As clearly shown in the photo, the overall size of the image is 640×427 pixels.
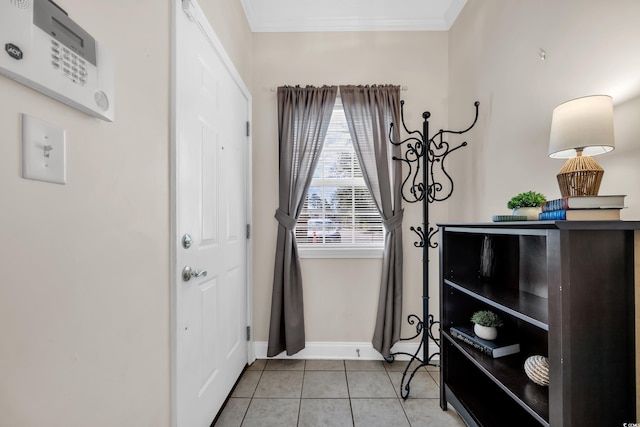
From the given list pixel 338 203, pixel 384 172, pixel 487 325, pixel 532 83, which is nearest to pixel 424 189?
pixel 384 172

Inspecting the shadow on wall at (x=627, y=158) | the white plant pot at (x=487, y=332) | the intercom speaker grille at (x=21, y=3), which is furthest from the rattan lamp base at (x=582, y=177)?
the intercom speaker grille at (x=21, y=3)

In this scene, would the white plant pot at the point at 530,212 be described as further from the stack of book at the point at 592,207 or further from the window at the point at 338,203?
the window at the point at 338,203

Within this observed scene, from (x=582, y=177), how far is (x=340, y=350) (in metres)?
1.98

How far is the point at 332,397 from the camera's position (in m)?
1.78

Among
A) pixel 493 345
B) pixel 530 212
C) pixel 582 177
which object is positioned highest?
pixel 582 177

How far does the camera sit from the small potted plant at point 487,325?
140cm

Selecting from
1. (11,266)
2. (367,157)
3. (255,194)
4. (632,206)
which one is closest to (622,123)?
(632,206)

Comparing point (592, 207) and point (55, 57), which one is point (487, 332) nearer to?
point (592, 207)

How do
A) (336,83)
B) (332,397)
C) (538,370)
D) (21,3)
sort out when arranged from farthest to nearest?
(336,83)
(332,397)
(538,370)
(21,3)

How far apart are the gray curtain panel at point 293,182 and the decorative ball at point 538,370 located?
Answer: 1.51 metres

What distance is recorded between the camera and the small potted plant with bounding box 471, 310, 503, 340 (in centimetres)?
140

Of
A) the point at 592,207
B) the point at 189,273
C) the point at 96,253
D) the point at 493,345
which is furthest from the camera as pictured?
the point at 493,345

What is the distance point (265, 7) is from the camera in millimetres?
2191

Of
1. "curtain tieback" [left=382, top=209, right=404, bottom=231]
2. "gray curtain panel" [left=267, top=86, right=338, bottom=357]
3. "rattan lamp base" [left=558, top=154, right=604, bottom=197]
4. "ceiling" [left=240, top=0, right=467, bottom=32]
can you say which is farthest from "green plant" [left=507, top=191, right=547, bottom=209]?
"ceiling" [left=240, top=0, right=467, bottom=32]
